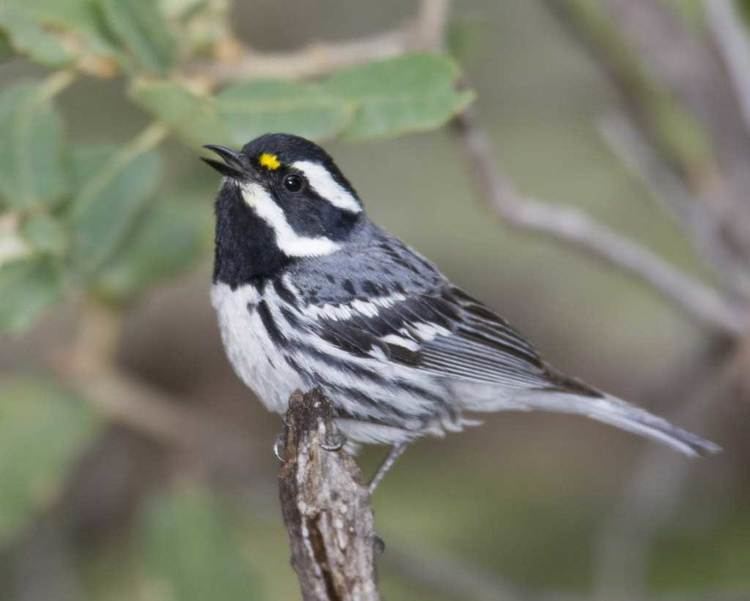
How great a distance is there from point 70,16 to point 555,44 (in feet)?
15.4

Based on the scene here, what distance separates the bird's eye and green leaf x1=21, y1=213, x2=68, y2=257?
65 centimetres

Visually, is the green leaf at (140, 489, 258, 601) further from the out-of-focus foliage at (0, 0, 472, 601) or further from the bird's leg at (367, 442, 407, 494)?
the bird's leg at (367, 442, 407, 494)

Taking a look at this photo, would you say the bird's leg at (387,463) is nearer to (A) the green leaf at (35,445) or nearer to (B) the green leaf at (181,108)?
(B) the green leaf at (181,108)

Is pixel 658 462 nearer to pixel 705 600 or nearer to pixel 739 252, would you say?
pixel 705 600

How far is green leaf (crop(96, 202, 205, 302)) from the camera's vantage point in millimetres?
A: 4473

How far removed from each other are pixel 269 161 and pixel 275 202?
15 cm

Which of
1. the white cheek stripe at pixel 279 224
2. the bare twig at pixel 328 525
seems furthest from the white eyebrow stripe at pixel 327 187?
the bare twig at pixel 328 525

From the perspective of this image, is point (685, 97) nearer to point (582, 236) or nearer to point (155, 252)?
point (582, 236)

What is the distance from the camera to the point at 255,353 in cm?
380

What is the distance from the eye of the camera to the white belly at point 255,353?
3.80m

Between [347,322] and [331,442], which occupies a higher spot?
[347,322]

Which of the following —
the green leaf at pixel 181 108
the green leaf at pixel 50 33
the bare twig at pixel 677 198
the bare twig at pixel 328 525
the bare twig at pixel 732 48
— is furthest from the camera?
the bare twig at pixel 677 198

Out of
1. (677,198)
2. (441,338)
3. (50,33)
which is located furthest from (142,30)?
(677,198)

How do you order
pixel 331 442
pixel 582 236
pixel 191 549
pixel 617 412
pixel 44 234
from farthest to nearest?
1. pixel 191 549
2. pixel 582 236
3. pixel 617 412
4. pixel 44 234
5. pixel 331 442
